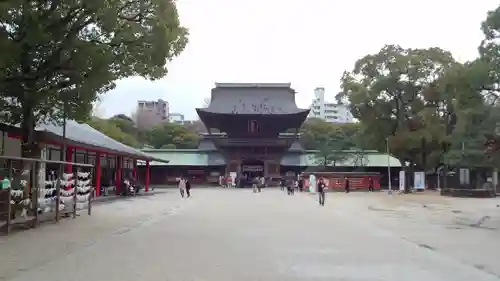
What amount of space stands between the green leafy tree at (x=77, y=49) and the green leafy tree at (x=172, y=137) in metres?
63.2

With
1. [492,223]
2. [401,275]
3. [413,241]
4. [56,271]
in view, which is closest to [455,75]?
[492,223]

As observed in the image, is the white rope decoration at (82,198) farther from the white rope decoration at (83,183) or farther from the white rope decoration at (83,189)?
the white rope decoration at (83,183)

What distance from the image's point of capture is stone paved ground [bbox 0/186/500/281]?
8.86 metres

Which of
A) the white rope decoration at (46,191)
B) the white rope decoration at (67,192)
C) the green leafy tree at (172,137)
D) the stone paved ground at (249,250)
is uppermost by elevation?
the green leafy tree at (172,137)

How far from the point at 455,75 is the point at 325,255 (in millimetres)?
14001

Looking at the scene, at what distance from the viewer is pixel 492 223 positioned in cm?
1961

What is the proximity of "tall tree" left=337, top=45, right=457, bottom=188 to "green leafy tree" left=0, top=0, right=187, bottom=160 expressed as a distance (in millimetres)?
33291

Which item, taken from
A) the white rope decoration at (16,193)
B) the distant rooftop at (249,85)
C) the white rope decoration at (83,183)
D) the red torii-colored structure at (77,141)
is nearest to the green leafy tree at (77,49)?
the white rope decoration at (83,183)

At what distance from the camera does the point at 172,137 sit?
3248 inches

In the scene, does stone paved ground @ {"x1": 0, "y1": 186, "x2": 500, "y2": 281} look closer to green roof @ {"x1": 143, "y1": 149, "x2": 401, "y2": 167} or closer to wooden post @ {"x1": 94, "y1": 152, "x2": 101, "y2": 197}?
wooden post @ {"x1": 94, "y1": 152, "x2": 101, "y2": 197}

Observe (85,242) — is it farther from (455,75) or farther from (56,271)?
(455,75)

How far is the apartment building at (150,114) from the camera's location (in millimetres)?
98681

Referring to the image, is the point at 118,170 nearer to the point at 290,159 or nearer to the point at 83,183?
the point at 83,183

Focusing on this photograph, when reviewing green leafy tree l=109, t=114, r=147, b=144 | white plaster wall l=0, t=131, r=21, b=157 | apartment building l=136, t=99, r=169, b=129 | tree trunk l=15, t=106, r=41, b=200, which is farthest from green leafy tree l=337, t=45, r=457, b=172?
apartment building l=136, t=99, r=169, b=129
